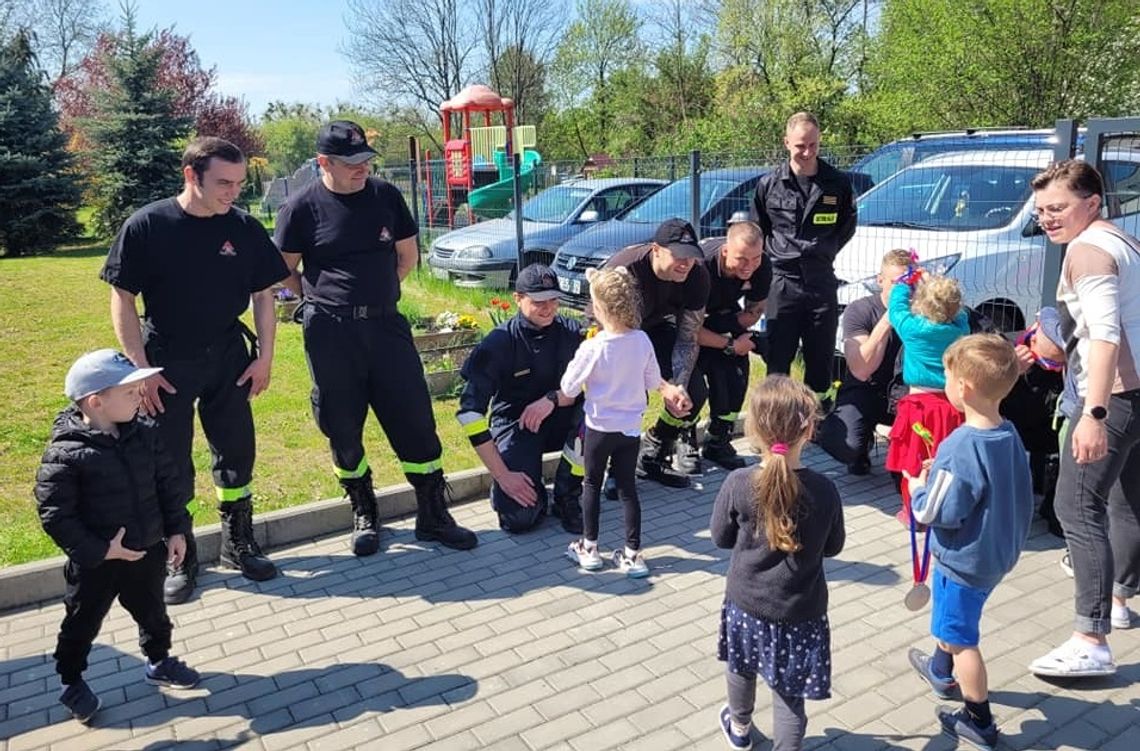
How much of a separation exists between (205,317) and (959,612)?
339cm

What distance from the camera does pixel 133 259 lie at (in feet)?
12.9

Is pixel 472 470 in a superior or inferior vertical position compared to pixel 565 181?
inferior

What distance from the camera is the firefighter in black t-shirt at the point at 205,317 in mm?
3955

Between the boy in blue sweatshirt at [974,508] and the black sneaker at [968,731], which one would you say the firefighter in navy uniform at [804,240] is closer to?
the boy in blue sweatshirt at [974,508]

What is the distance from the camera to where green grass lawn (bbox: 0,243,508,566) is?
5258mm

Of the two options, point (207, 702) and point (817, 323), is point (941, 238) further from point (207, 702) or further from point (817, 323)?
Result: point (207, 702)

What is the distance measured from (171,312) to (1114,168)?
19.5ft

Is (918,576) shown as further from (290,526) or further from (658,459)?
(290,526)

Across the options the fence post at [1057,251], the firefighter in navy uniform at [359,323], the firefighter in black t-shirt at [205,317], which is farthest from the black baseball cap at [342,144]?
the fence post at [1057,251]

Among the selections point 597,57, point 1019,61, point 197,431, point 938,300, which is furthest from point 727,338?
point 597,57

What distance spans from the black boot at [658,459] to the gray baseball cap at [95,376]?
3.31m

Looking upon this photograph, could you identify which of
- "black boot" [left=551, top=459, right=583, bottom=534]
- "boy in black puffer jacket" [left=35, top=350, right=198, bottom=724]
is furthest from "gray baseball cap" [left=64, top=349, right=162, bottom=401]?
"black boot" [left=551, top=459, right=583, bottom=534]

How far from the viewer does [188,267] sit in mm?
4039

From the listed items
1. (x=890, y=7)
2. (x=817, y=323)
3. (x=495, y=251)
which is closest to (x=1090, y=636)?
(x=817, y=323)
